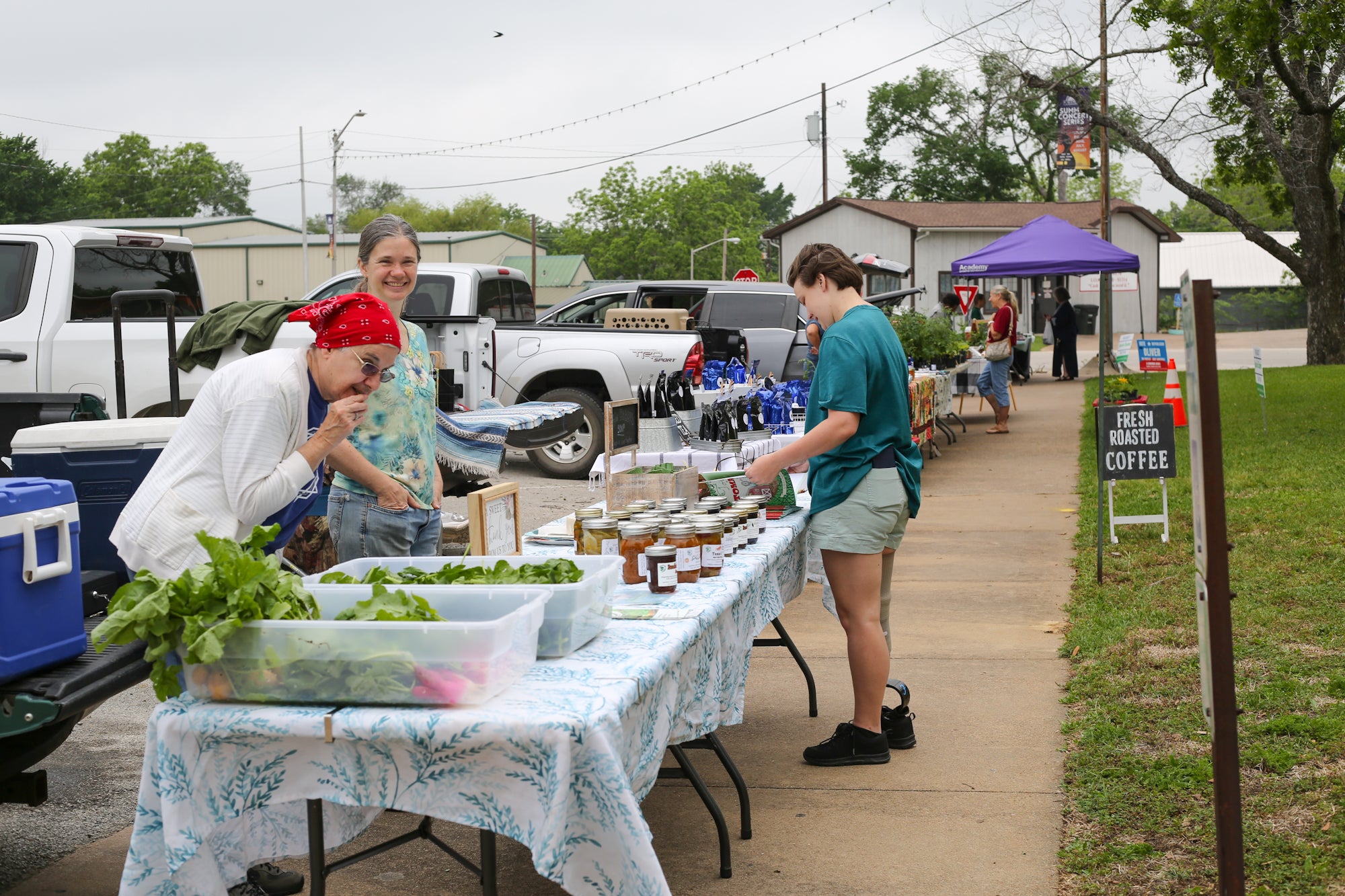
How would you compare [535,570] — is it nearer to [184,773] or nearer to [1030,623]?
[184,773]

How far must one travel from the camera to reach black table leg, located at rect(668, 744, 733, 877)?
3.71 meters

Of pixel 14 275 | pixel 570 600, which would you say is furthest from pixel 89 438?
pixel 14 275

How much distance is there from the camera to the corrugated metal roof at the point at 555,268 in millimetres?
71562

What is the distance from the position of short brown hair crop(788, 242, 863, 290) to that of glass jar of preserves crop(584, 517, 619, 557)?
4.02 ft

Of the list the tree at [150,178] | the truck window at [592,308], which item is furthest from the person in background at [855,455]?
the tree at [150,178]

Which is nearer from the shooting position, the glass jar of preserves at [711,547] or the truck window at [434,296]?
the glass jar of preserves at [711,547]

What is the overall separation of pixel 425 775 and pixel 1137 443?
19.4 feet

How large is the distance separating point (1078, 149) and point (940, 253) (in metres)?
19.5

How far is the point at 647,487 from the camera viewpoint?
4.61 m

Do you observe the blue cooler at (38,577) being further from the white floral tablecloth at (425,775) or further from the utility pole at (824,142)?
the utility pole at (824,142)

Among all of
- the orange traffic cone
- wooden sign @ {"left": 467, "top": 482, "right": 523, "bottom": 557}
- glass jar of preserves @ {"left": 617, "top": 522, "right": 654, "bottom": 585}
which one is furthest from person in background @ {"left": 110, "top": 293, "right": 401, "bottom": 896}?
the orange traffic cone

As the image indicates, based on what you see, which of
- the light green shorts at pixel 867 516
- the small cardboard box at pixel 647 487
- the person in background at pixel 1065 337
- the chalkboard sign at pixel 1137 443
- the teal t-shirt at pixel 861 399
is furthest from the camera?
the person in background at pixel 1065 337

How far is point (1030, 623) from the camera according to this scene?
6.93 m

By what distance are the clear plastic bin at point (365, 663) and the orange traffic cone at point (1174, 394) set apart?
7.25 metres
